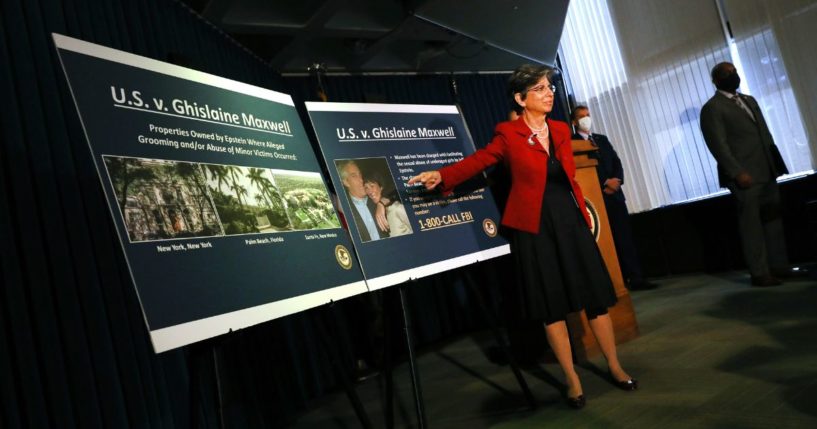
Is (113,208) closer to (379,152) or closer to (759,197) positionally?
(379,152)

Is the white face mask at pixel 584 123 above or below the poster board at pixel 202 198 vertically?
above

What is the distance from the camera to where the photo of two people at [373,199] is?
2.04 metres

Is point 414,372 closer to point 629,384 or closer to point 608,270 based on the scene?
point 629,384

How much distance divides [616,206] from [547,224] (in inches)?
120

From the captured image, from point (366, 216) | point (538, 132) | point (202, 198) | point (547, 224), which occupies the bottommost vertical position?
point (547, 224)

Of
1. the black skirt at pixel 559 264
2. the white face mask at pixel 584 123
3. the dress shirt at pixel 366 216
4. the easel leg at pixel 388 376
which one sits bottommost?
the easel leg at pixel 388 376

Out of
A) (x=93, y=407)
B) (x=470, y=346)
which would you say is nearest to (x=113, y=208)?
(x=93, y=407)

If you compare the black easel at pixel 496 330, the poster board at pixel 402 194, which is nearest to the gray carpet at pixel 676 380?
the black easel at pixel 496 330

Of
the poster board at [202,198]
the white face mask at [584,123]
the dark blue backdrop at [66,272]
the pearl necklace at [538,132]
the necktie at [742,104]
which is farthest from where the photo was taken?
the white face mask at [584,123]

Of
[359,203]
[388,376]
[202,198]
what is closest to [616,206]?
[388,376]

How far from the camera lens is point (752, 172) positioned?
4160 millimetres

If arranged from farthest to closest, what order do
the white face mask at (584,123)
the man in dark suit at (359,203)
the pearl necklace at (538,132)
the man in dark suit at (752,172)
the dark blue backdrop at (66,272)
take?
the white face mask at (584,123) → the man in dark suit at (752,172) → the pearl necklace at (538,132) → the man in dark suit at (359,203) → the dark blue backdrop at (66,272)

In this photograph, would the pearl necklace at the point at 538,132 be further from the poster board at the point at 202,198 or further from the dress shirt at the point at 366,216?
the poster board at the point at 202,198

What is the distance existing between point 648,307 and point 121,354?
347 centimetres
